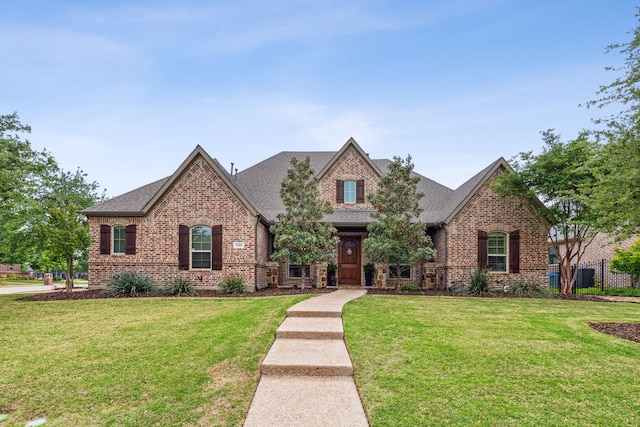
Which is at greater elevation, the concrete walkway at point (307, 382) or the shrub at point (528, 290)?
the concrete walkway at point (307, 382)

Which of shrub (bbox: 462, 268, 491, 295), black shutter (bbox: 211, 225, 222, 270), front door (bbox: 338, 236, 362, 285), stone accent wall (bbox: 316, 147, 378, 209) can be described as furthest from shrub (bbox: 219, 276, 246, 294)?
shrub (bbox: 462, 268, 491, 295)

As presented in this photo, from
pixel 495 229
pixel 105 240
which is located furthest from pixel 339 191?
pixel 105 240

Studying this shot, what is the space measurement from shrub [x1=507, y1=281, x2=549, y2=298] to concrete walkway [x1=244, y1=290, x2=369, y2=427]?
34.7 ft

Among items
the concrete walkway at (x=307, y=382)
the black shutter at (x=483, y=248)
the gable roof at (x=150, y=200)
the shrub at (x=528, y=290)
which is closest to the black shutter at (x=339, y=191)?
the gable roof at (x=150, y=200)

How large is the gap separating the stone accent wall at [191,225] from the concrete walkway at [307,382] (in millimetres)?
8686

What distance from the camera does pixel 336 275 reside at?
695 inches

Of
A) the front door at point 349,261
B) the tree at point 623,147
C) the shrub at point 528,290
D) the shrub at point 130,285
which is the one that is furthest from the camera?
the front door at point 349,261

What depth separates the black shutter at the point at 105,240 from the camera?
15.9 meters

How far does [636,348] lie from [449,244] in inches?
389

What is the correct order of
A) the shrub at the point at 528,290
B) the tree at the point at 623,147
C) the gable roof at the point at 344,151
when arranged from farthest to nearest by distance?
the gable roof at the point at 344,151 → the shrub at the point at 528,290 → the tree at the point at 623,147

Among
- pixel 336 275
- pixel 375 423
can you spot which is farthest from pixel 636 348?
pixel 336 275

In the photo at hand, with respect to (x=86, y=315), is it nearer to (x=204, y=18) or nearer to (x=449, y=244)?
(x=204, y=18)

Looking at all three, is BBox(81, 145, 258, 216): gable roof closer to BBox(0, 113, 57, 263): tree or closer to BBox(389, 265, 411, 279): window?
BBox(0, 113, 57, 263): tree

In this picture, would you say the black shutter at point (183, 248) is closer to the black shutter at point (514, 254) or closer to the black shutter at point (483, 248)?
the black shutter at point (483, 248)
